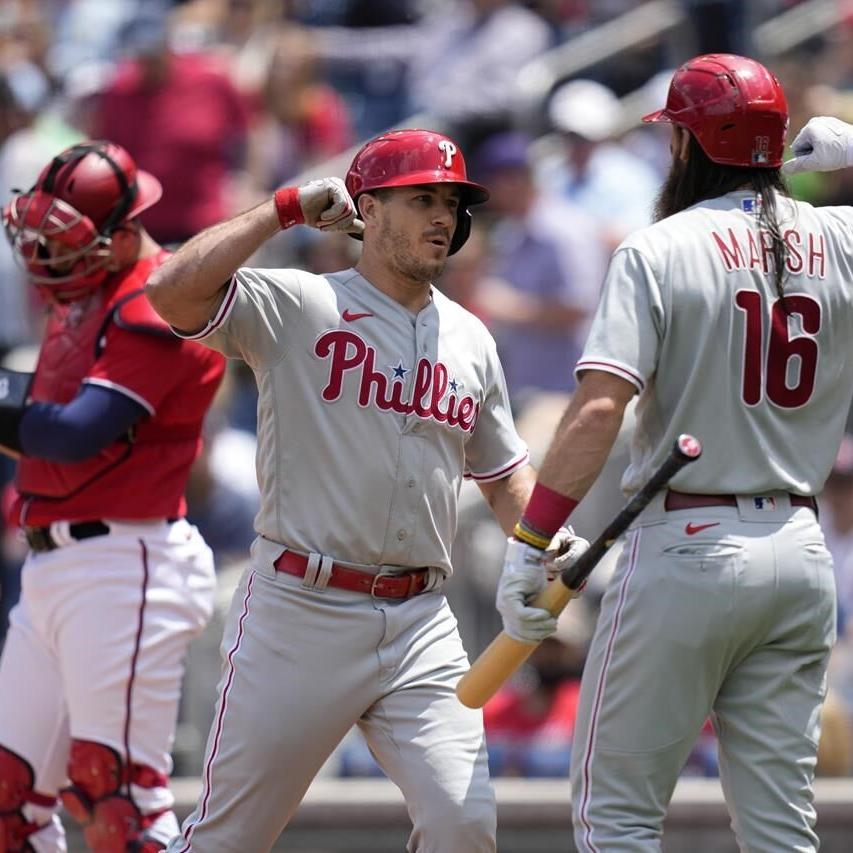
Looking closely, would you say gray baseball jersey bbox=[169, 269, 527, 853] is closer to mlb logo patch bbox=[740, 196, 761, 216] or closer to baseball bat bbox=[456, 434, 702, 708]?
baseball bat bbox=[456, 434, 702, 708]

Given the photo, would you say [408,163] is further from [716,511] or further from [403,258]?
[716,511]

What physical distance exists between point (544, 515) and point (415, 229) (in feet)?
2.92

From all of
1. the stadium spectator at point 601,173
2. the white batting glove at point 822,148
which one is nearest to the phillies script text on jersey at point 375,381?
the white batting glove at point 822,148

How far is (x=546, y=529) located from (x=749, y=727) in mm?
712

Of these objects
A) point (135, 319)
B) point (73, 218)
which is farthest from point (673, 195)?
point (73, 218)

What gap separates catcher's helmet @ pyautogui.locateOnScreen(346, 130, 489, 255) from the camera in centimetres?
479

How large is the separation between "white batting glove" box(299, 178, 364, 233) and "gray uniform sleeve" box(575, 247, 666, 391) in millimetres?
704

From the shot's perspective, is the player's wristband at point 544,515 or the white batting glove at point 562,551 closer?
the player's wristband at point 544,515

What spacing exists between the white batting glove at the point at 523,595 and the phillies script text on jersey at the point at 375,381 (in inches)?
20.9

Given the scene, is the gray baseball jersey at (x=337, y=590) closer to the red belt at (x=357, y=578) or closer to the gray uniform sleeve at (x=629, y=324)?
the red belt at (x=357, y=578)

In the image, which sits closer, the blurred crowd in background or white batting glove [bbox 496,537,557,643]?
white batting glove [bbox 496,537,557,643]

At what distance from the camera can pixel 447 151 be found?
15.9 feet

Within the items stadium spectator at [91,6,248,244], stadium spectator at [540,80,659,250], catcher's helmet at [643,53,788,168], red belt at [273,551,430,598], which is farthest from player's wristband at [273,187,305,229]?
stadium spectator at [91,6,248,244]

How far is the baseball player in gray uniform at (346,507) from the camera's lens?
463 cm
